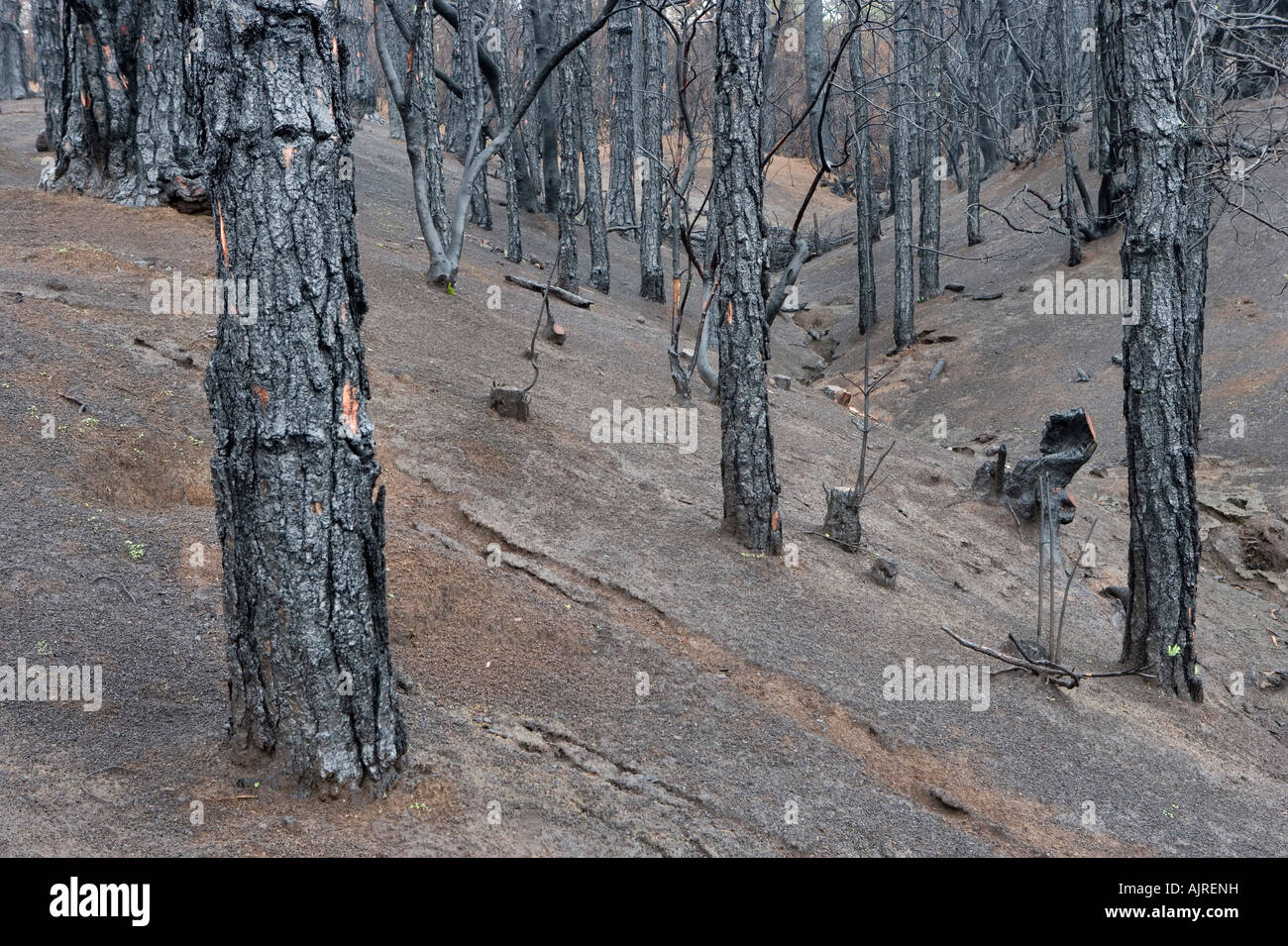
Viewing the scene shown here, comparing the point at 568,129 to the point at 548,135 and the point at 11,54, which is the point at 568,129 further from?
the point at 11,54

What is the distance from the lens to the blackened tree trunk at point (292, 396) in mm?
3344

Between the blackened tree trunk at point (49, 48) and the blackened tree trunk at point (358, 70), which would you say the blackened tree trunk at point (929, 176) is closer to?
the blackened tree trunk at point (358, 70)

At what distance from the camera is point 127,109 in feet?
33.6

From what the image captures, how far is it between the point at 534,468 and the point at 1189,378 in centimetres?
450

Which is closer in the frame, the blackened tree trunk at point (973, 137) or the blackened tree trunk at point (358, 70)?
the blackened tree trunk at point (973, 137)

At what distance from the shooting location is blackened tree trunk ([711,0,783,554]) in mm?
6906

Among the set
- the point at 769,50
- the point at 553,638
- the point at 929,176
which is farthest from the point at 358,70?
the point at 553,638

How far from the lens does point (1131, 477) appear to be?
267 inches

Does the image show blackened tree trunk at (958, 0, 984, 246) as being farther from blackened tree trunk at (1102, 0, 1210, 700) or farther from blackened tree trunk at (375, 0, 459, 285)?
blackened tree trunk at (1102, 0, 1210, 700)

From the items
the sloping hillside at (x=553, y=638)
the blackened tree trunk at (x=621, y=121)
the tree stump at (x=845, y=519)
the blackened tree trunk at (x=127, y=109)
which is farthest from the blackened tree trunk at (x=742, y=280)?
the blackened tree trunk at (x=621, y=121)

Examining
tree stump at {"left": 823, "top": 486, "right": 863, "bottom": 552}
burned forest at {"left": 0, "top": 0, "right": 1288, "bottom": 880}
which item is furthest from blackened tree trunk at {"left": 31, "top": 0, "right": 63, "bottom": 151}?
tree stump at {"left": 823, "top": 486, "right": 863, "bottom": 552}

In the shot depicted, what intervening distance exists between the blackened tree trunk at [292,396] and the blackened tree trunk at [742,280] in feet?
12.6
